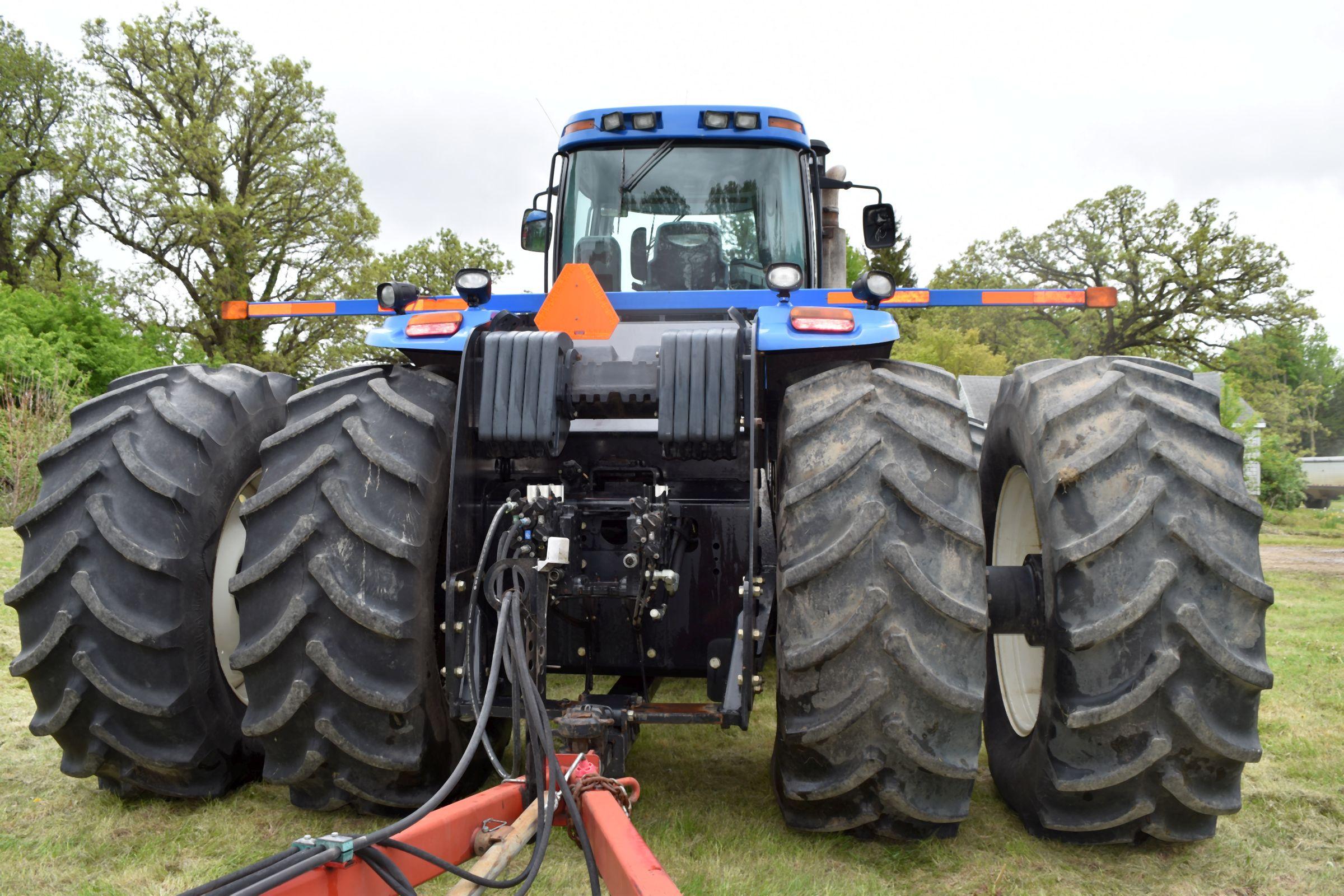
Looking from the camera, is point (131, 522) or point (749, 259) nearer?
point (131, 522)

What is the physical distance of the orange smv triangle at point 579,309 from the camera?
3.47 m

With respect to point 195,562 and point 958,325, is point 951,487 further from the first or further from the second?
point 958,325

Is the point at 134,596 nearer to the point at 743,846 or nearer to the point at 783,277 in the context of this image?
the point at 743,846

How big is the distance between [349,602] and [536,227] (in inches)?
118

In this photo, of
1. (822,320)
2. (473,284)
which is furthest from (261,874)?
(473,284)

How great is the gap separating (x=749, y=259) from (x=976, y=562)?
7.48ft

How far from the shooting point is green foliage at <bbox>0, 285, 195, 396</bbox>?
69.9ft

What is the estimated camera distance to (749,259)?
4746mm

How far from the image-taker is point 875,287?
358 centimetres

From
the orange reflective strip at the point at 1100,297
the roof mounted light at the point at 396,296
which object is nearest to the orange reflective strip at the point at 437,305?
the roof mounted light at the point at 396,296

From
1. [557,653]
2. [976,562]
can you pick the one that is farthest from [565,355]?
[976,562]

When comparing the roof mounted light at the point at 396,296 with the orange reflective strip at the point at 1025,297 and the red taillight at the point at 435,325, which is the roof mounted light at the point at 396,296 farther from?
the orange reflective strip at the point at 1025,297

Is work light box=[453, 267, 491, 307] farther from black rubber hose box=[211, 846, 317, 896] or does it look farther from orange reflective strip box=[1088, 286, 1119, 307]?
orange reflective strip box=[1088, 286, 1119, 307]

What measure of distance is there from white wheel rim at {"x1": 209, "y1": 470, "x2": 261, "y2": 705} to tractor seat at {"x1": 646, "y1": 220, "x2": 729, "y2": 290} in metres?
2.20
